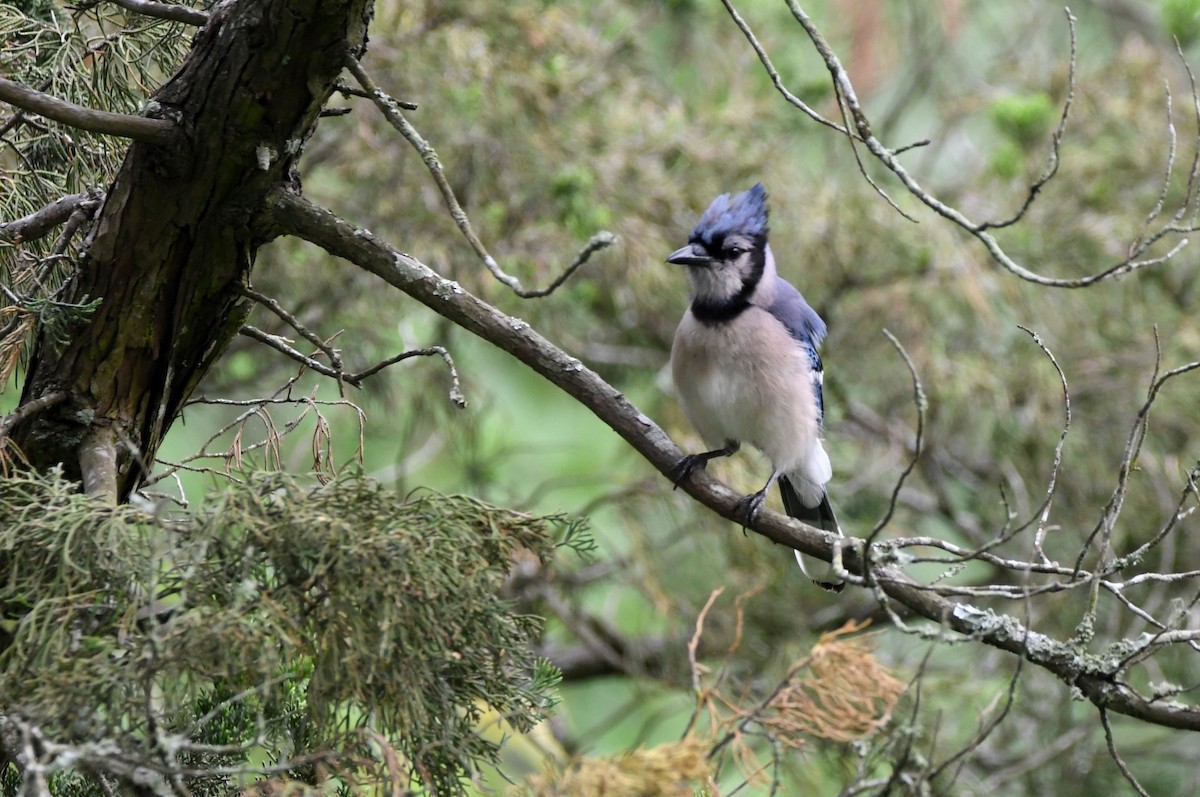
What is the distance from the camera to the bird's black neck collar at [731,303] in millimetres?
3330

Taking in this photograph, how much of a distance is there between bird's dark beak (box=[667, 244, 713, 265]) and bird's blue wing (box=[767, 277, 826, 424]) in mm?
259

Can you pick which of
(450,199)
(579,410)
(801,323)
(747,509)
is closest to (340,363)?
(450,199)

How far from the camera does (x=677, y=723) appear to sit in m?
5.91

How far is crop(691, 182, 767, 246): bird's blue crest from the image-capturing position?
326 centimetres

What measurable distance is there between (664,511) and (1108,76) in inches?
103

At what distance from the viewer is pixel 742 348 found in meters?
3.27

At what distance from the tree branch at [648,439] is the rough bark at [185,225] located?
9cm

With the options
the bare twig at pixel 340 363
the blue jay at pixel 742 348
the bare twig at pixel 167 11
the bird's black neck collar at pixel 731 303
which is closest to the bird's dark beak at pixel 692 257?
the blue jay at pixel 742 348

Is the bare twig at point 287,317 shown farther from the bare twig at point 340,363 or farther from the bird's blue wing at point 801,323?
the bird's blue wing at point 801,323

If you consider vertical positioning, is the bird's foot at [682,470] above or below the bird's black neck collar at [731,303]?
below

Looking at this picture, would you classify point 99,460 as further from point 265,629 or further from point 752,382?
point 752,382

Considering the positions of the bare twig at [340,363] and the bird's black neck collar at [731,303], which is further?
→ the bird's black neck collar at [731,303]

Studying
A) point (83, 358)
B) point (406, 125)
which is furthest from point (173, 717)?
point (406, 125)

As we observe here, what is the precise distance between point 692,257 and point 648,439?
50.0 inches
